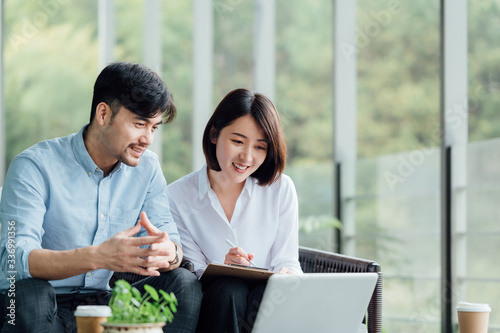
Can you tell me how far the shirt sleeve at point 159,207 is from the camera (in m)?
2.15

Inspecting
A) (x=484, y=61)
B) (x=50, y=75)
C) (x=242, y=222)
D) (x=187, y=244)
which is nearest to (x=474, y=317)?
(x=242, y=222)

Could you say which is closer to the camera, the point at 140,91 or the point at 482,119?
the point at 140,91

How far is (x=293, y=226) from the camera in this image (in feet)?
7.81

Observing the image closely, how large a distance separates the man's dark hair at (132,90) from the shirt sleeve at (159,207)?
280mm

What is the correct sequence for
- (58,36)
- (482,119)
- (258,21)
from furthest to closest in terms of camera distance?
(58,36)
(258,21)
(482,119)

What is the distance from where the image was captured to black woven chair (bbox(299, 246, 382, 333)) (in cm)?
212

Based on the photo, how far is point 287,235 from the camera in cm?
235

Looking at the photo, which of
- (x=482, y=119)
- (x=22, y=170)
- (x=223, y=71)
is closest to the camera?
(x=22, y=170)

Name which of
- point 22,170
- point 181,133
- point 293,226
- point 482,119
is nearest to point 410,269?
point 482,119

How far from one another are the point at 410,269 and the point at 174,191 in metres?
2.12

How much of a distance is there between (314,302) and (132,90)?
86 centimetres

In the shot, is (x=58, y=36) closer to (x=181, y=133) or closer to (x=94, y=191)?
(x=181, y=133)

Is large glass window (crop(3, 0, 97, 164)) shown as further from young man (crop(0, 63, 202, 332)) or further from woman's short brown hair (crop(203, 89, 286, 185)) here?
young man (crop(0, 63, 202, 332))

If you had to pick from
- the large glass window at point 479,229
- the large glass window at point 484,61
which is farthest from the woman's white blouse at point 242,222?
Result: the large glass window at point 484,61
